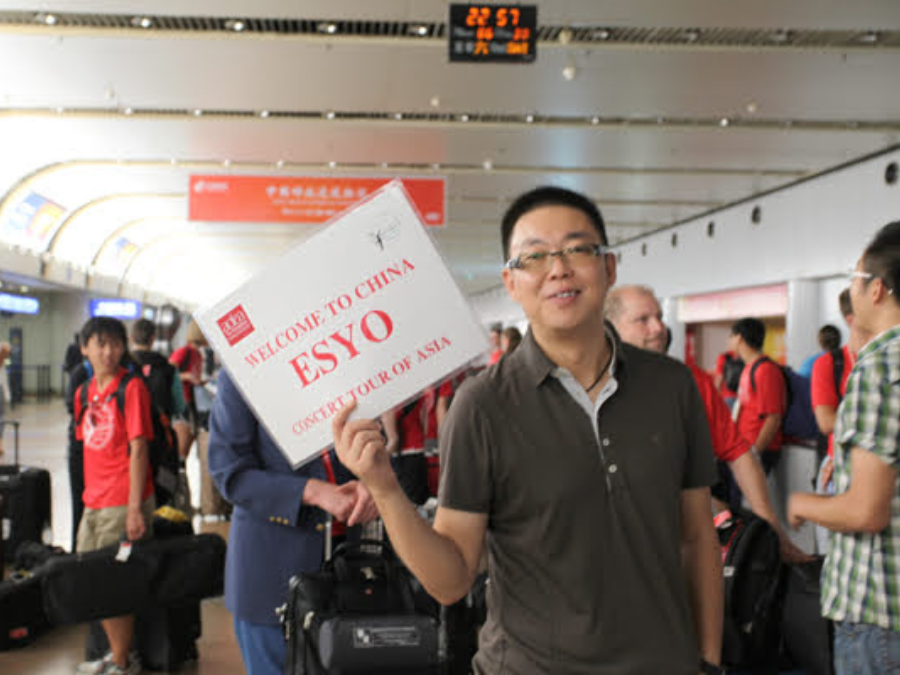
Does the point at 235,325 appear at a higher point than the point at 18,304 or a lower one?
lower

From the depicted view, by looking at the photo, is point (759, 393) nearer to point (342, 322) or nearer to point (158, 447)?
point (158, 447)

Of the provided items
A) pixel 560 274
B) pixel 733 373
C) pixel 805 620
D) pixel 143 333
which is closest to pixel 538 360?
pixel 560 274

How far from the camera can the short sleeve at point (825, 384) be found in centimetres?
418

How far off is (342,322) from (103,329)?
2.68m

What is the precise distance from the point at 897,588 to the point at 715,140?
964 cm

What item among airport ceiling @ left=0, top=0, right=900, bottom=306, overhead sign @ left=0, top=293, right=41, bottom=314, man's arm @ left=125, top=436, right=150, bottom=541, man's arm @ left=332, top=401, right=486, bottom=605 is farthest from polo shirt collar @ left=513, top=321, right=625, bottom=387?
overhead sign @ left=0, top=293, right=41, bottom=314

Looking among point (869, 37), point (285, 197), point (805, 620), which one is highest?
point (869, 37)

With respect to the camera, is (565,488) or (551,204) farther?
(551,204)

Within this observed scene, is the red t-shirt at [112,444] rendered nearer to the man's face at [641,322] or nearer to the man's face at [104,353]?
the man's face at [104,353]

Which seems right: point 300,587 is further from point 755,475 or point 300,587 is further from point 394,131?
point 394,131

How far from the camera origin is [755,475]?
2805 millimetres

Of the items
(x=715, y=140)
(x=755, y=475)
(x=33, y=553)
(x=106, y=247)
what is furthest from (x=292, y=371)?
(x=106, y=247)

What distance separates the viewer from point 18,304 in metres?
21.5

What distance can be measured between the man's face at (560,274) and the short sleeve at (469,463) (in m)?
0.20
